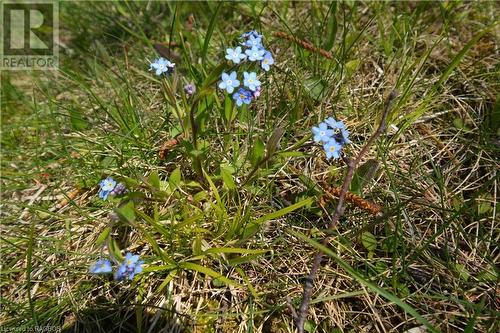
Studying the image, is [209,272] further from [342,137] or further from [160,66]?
[160,66]

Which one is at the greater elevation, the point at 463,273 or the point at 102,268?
the point at 102,268

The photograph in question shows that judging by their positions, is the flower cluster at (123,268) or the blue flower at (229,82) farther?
the blue flower at (229,82)

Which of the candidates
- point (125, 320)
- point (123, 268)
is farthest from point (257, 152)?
point (125, 320)

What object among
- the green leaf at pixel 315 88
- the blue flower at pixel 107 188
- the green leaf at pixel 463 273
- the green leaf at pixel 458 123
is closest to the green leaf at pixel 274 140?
the green leaf at pixel 315 88

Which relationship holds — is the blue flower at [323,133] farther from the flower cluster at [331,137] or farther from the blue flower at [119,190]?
the blue flower at [119,190]

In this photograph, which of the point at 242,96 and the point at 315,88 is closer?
the point at 242,96

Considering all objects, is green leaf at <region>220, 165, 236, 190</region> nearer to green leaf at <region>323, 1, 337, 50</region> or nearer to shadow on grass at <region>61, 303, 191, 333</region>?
shadow on grass at <region>61, 303, 191, 333</region>
